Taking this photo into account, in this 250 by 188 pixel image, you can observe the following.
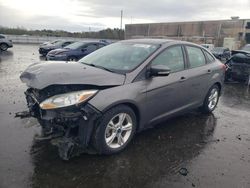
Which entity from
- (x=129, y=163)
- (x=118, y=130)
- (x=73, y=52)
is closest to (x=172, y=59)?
(x=118, y=130)

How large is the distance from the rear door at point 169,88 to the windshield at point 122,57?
9.9 inches

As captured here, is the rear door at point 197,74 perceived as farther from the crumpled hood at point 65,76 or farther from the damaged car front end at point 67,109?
the damaged car front end at point 67,109

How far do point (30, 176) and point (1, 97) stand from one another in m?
4.11

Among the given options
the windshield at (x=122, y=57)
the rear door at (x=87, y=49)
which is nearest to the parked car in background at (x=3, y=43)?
the rear door at (x=87, y=49)

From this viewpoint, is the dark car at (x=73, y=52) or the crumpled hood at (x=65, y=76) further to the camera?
the dark car at (x=73, y=52)

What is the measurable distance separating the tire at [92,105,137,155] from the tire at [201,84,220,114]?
8.13 feet

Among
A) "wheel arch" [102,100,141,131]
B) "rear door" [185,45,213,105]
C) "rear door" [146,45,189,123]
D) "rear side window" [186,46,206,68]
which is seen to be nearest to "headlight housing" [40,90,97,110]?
"wheel arch" [102,100,141,131]

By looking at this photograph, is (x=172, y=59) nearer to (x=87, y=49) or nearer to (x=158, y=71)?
(x=158, y=71)

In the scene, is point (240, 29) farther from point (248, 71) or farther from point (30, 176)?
point (30, 176)

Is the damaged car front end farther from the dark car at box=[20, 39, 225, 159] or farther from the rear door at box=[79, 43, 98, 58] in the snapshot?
the rear door at box=[79, 43, 98, 58]

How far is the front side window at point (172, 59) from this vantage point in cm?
443

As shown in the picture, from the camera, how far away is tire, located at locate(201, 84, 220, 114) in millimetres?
5848

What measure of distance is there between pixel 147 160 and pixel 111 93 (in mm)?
1096

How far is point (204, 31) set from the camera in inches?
2135
